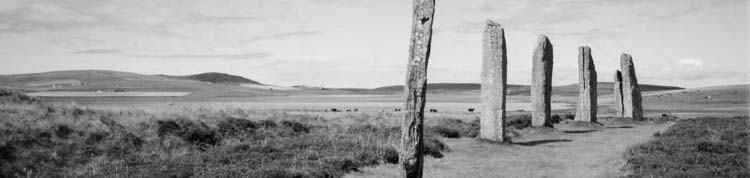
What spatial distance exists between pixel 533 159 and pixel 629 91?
2128 centimetres

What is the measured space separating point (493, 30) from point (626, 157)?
736 centimetres

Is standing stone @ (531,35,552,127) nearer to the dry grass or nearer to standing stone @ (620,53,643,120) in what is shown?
the dry grass

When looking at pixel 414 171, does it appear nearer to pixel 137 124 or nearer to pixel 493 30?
pixel 493 30

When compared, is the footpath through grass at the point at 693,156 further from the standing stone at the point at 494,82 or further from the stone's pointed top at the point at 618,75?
the stone's pointed top at the point at 618,75

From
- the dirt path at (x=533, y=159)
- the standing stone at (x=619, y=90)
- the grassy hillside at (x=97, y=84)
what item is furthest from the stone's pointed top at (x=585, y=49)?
the grassy hillside at (x=97, y=84)

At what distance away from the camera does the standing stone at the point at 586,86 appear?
30.1 m

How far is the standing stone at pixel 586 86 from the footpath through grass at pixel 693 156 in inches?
386

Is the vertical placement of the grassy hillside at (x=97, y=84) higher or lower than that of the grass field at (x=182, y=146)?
higher

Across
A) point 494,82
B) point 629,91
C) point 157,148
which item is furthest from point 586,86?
point 157,148

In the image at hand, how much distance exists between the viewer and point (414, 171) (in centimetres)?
1055

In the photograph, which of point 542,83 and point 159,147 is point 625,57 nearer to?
point 542,83

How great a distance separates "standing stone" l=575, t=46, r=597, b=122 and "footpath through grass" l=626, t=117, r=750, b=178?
32.2 ft

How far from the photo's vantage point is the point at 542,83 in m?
25.1

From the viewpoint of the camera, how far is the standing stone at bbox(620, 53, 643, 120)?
111 feet
